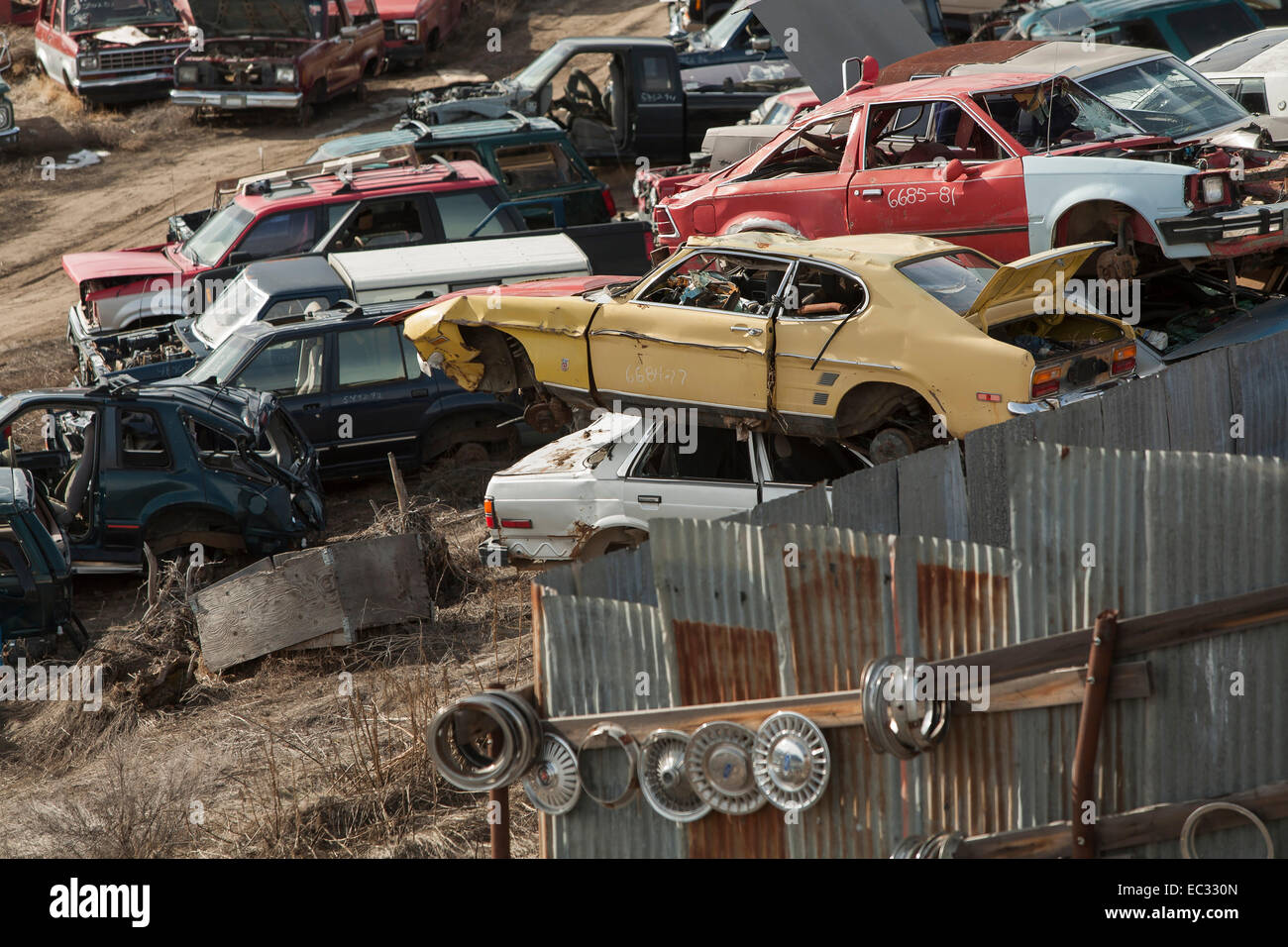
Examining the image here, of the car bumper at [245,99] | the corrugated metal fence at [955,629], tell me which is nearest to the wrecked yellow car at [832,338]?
the corrugated metal fence at [955,629]

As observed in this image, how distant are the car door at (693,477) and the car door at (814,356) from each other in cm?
39

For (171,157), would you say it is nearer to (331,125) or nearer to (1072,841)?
(331,125)

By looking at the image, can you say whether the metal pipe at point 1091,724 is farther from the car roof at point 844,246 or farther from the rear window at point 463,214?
the rear window at point 463,214

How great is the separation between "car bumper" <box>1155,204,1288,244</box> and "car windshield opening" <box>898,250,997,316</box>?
1567 millimetres

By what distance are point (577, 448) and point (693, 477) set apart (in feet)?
3.53

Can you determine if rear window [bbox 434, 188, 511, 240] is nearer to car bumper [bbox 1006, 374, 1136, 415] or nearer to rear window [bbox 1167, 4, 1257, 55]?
car bumper [bbox 1006, 374, 1136, 415]

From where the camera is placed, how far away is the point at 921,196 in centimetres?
1059

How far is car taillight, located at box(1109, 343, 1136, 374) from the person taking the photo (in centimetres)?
823

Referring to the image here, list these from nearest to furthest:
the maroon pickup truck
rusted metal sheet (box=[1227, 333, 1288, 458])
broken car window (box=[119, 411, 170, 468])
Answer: rusted metal sheet (box=[1227, 333, 1288, 458]) → broken car window (box=[119, 411, 170, 468]) → the maroon pickup truck

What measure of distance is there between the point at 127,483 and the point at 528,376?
3082 mm

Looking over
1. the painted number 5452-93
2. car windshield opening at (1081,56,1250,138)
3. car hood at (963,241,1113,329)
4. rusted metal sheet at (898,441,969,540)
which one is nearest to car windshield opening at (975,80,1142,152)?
car windshield opening at (1081,56,1250,138)

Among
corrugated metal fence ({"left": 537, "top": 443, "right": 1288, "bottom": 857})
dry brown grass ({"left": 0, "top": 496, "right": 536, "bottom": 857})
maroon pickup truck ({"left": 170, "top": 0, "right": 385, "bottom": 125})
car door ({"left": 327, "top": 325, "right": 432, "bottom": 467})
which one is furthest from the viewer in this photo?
maroon pickup truck ({"left": 170, "top": 0, "right": 385, "bottom": 125})

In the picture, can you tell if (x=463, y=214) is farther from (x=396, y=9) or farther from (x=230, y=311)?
(x=396, y=9)

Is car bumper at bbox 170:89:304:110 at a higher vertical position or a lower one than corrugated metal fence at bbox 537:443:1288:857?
higher
